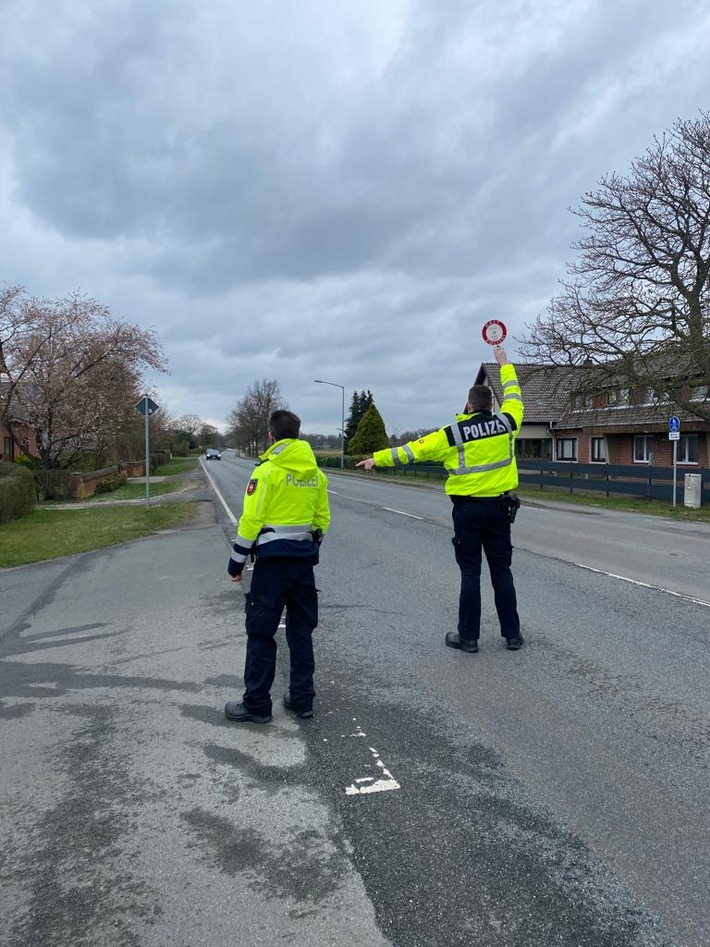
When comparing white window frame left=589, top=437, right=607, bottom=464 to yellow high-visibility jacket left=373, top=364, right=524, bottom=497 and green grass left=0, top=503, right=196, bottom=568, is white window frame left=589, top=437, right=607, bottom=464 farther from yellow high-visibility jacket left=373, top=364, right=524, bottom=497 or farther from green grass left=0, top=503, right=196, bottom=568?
yellow high-visibility jacket left=373, top=364, right=524, bottom=497

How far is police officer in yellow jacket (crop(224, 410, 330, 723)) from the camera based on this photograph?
411cm

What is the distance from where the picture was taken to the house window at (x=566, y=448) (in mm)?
39750

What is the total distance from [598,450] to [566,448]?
3.74m

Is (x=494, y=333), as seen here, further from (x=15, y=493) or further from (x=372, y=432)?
(x=372, y=432)

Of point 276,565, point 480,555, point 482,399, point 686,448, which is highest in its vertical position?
point 482,399

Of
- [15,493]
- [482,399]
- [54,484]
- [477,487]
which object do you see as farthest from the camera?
[54,484]

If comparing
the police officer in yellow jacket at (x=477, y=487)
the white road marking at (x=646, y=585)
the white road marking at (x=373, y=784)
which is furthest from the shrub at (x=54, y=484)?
the white road marking at (x=373, y=784)

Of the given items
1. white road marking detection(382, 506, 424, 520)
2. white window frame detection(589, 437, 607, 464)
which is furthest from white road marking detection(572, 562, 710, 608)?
white window frame detection(589, 437, 607, 464)

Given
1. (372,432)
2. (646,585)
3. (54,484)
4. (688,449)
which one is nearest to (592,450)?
(688,449)

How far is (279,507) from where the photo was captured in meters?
4.16

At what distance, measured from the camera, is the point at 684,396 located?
95.9 feet

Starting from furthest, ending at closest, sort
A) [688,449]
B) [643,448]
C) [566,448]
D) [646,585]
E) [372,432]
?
[372,432] → [566,448] → [643,448] → [688,449] → [646,585]

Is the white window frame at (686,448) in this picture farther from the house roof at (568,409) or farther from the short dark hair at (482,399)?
the short dark hair at (482,399)

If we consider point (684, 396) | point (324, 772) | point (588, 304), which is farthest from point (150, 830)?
point (684, 396)
